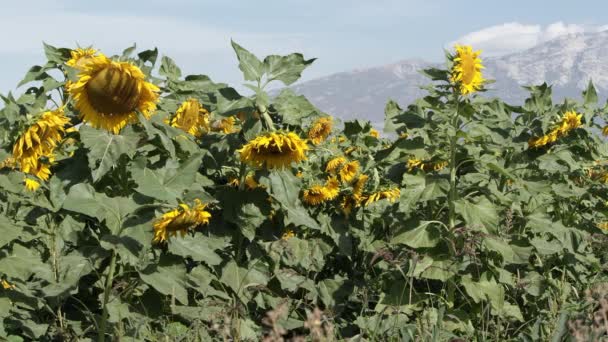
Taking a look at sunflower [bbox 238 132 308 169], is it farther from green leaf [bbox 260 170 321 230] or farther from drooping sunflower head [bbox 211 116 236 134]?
drooping sunflower head [bbox 211 116 236 134]

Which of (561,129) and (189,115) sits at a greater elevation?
(189,115)

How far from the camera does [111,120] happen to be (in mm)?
3924

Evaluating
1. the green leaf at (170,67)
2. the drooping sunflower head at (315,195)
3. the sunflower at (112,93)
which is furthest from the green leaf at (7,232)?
the drooping sunflower head at (315,195)

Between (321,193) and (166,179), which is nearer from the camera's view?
(166,179)

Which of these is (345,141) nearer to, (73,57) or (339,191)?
(339,191)

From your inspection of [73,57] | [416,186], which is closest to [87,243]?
[73,57]

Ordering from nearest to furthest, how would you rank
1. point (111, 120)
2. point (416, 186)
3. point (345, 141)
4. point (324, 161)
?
1. point (111, 120)
2. point (416, 186)
3. point (324, 161)
4. point (345, 141)

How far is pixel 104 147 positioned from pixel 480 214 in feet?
7.43

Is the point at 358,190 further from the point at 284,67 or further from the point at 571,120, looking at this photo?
the point at 571,120

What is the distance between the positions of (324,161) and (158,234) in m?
2.53

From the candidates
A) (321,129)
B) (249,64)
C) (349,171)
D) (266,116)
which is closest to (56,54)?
(249,64)

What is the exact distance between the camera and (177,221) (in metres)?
3.58

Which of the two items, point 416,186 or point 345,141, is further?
point 345,141

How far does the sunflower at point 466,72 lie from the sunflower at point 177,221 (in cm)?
190
